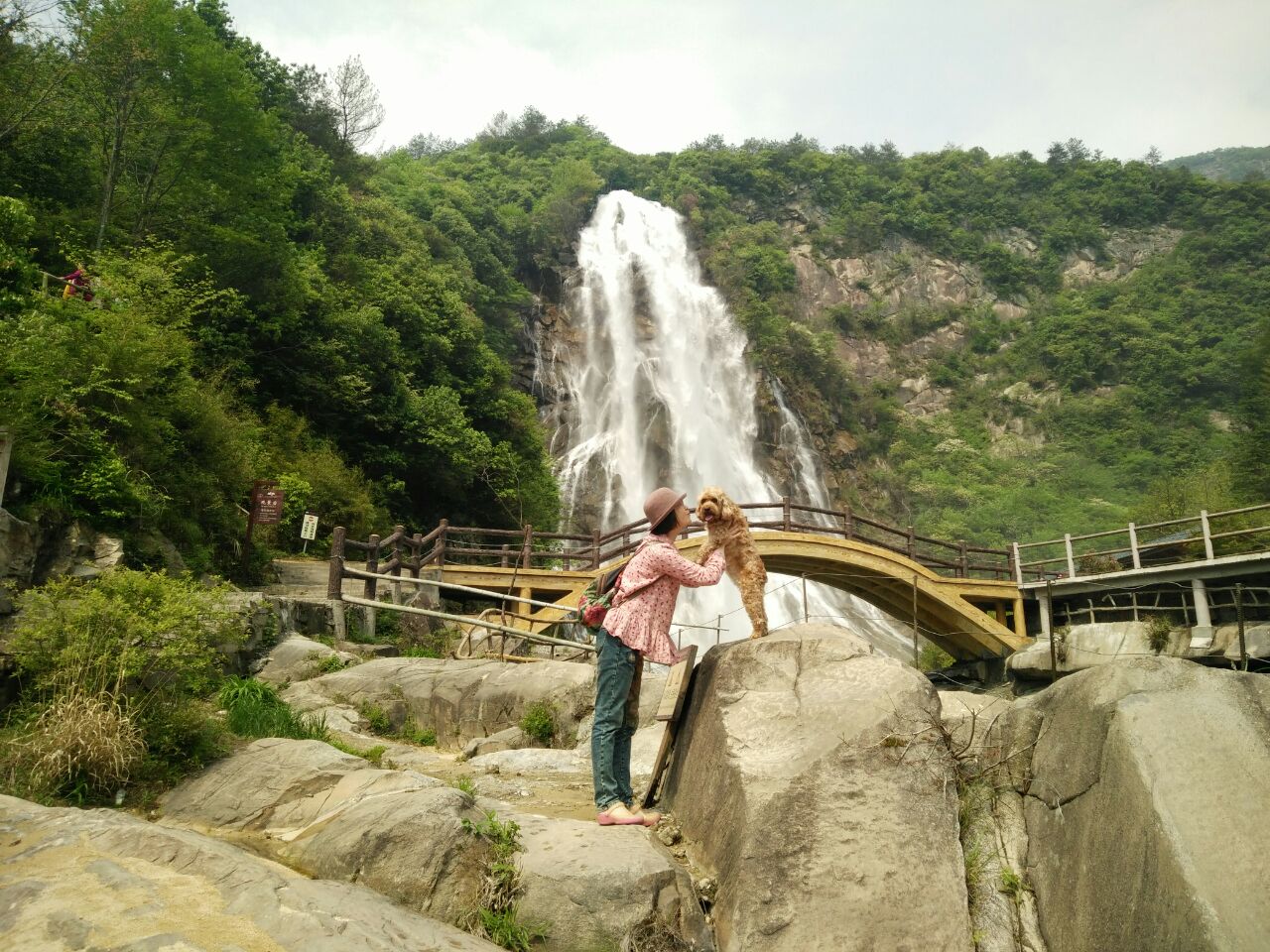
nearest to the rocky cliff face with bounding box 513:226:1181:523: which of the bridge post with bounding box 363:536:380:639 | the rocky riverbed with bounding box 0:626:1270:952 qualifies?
the bridge post with bounding box 363:536:380:639

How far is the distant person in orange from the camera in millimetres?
12544

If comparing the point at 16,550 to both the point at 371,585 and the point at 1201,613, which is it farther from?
the point at 1201,613

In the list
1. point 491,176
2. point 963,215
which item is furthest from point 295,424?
point 963,215

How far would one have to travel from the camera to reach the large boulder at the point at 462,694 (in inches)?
327

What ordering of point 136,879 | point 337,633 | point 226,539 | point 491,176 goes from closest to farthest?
point 136,879
point 337,633
point 226,539
point 491,176

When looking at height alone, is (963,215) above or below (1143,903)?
above

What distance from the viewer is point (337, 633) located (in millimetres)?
11930

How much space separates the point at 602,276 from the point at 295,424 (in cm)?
2479

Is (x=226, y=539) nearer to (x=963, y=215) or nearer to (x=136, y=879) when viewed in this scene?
(x=136, y=879)

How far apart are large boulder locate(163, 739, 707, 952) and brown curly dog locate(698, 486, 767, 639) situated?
4.14ft

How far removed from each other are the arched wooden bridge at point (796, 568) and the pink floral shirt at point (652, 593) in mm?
9776

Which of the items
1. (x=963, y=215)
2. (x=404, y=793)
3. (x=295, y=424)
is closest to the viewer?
(x=404, y=793)

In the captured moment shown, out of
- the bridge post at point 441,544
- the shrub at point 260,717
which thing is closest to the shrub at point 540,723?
the shrub at point 260,717

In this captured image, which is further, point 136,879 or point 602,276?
point 602,276
